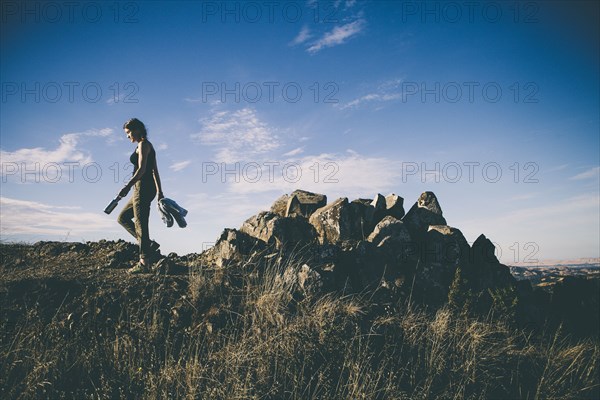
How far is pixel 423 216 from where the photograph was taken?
24.5ft

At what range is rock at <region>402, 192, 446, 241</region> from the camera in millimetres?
7328

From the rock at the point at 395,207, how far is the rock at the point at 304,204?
1381mm

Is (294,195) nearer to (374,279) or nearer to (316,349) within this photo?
(374,279)

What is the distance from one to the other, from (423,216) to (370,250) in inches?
73.6

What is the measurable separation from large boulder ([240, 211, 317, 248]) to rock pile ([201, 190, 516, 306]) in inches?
0.7

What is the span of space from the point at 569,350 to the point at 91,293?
7.35 meters

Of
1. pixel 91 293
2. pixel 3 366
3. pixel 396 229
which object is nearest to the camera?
pixel 3 366

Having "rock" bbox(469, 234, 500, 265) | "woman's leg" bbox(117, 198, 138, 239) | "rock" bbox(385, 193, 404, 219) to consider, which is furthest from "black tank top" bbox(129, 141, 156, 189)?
"rock" bbox(469, 234, 500, 265)

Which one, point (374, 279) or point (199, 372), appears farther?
point (374, 279)

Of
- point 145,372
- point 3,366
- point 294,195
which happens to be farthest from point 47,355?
point 294,195

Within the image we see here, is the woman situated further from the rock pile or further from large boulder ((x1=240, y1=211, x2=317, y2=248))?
large boulder ((x1=240, y1=211, x2=317, y2=248))

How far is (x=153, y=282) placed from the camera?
521cm

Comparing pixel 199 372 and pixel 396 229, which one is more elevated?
pixel 396 229

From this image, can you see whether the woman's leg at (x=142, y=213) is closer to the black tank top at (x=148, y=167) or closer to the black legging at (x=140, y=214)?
the black legging at (x=140, y=214)
